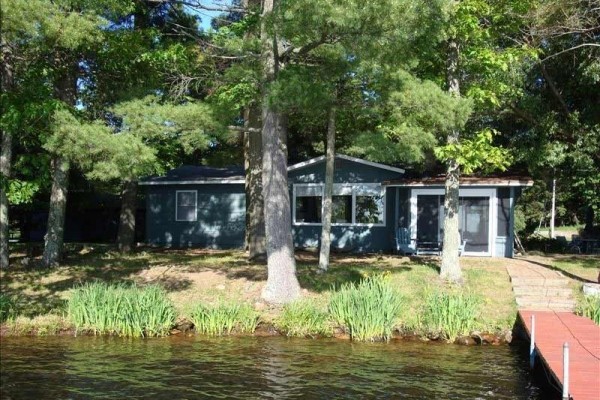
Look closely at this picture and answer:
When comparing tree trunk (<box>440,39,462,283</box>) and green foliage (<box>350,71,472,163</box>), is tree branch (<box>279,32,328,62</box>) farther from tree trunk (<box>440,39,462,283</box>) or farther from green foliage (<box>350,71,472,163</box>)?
tree trunk (<box>440,39,462,283</box>)

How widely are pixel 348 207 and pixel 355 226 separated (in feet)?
2.43

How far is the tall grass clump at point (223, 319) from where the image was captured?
12.2 meters

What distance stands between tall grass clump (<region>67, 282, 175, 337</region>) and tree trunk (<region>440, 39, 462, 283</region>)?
273 inches

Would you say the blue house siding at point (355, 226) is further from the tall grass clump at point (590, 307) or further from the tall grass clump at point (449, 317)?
the tall grass clump at point (449, 317)

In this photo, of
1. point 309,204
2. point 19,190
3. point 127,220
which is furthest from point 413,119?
point 127,220

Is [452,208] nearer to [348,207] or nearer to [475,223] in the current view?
[475,223]

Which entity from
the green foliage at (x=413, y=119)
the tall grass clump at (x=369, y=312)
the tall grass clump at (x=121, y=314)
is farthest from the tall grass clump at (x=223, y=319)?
the green foliage at (x=413, y=119)

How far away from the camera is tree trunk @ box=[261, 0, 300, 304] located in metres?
13.7

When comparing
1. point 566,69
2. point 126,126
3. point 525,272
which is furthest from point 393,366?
point 566,69

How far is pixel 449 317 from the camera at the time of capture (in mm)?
11797

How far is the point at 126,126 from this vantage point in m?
14.4

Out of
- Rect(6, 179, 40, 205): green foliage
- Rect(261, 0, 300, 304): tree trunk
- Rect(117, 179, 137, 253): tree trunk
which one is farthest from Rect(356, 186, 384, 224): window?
Rect(6, 179, 40, 205): green foliage

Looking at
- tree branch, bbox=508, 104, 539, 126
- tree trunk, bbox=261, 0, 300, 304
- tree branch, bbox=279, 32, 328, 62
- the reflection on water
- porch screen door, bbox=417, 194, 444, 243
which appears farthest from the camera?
porch screen door, bbox=417, 194, 444, 243

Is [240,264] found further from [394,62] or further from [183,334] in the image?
[394,62]
